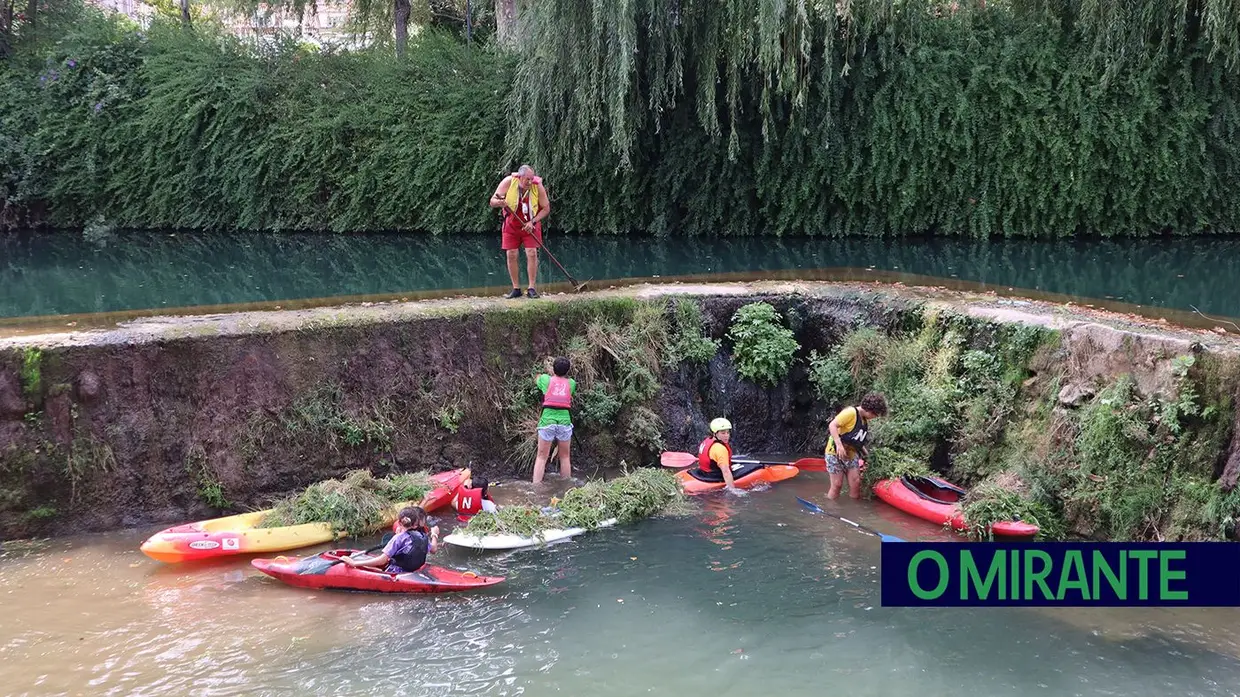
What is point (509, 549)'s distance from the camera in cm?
906

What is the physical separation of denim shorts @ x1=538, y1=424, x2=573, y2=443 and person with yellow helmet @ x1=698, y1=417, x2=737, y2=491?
1402mm

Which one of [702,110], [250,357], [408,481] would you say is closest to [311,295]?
[250,357]

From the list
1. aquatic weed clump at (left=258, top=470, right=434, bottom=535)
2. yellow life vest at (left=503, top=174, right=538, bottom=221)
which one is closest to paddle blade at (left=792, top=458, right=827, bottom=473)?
aquatic weed clump at (left=258, top=470, right=434, bottom=535)

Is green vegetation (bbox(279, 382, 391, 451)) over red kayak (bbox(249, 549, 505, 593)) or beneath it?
over

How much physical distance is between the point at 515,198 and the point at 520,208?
15 cm

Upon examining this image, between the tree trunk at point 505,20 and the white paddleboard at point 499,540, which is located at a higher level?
the tree trunk at point 505,20

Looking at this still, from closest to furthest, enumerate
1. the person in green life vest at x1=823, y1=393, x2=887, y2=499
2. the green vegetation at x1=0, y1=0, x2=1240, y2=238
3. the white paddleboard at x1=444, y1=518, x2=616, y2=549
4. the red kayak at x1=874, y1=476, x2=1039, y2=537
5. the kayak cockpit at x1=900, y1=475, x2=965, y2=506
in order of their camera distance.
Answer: the white paddleboard at x1=444, y1=518, x2=616, y2=549, the red kayak at x1=874, y1=476, x2=1039, y2=537, the kayak cockpit at x1=900, y1=475, x2=965, y2=506, the person in green life vest at x1=823, y1=393, x2=887, y2=499, the green vegetation at x1=0, y1=0, x2=1240, y2=238

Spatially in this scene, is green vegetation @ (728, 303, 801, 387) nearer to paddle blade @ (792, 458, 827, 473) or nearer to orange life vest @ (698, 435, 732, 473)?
paddle blade @ (792, 458, 827, 473)

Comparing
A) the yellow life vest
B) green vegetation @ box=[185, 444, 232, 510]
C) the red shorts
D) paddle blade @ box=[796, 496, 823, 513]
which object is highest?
the yellow life vest

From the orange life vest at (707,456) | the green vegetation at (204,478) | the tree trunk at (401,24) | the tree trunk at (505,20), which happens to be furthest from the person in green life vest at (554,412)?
the tree trunk at (401,24)

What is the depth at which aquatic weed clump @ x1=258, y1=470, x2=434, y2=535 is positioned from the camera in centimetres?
938

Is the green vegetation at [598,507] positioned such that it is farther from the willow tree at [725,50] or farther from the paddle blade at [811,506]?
the willow tree at [725,50]

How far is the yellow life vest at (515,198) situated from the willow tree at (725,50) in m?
6.69

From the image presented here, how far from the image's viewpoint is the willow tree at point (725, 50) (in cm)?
1845
